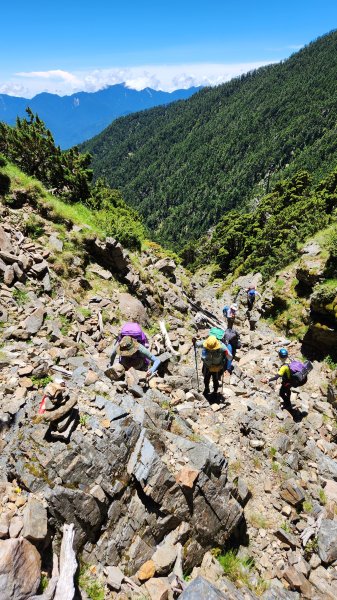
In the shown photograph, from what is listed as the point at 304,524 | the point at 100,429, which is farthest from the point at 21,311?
the point at 304,524

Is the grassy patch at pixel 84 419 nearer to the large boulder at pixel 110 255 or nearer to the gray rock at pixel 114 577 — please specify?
the gray rock at pixel 114 577

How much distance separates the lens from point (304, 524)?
834 cm

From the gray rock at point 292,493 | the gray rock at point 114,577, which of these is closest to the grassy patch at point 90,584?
the gray rock at point 114,577

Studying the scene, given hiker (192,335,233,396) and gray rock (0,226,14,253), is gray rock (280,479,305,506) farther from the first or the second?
gray rock (0,226,14,253)

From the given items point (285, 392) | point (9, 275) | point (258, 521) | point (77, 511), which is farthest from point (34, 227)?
point (258, 521)

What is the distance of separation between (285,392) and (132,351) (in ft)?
18.9

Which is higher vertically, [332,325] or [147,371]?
[147,371]

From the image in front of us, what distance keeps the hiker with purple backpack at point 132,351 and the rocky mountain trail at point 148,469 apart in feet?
1.61

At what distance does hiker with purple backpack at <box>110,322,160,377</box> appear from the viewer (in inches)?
381

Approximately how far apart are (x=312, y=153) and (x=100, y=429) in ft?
553

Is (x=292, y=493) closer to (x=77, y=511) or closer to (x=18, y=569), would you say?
(x=77, y=511)

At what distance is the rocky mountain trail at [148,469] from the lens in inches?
239

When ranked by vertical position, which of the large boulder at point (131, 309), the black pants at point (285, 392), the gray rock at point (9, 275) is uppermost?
the gray rock at point (9, 275)

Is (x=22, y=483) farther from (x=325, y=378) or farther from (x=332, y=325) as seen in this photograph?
(x=332, y=325)
